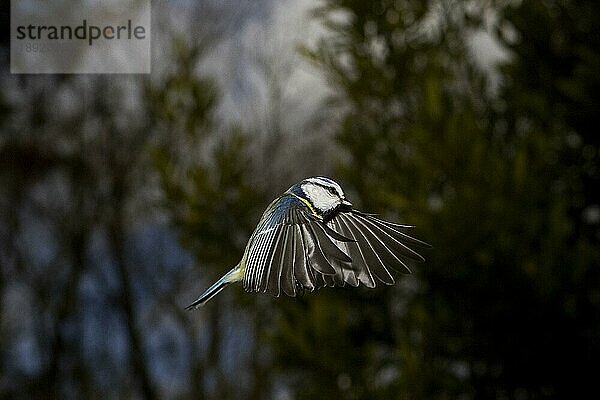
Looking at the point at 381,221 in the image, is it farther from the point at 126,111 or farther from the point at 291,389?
the point at 126,111

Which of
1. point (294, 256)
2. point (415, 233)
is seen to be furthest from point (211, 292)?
point (415, 233)

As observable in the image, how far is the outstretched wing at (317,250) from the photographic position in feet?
0.27

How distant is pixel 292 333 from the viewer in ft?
3.80

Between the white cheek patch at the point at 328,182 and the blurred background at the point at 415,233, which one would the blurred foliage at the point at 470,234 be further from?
the white cheek patch at the point at 328,182

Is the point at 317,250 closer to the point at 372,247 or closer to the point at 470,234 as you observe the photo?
the point at 372,247

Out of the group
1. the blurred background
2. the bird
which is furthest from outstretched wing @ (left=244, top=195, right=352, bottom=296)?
the blurred background

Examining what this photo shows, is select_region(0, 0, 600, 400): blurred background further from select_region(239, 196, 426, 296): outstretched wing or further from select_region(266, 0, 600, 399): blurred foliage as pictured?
select_region(239, 196, 426, 296): outstretched wing

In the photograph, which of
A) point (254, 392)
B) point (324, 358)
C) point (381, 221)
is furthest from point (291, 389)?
point (381, 221)

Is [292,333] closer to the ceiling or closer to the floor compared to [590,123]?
closer to the floor

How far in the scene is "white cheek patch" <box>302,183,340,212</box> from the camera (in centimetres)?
9

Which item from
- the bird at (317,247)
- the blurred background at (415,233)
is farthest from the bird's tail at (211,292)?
the blurred background at (415,233)

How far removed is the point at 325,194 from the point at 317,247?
12mm

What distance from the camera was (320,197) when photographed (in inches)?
3.6

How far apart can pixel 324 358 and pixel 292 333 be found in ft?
0.22
